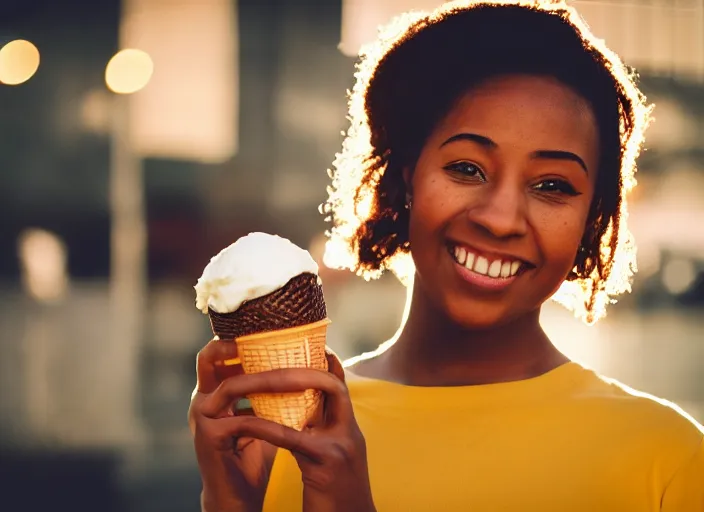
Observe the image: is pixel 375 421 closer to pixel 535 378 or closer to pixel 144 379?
pixel 535 378

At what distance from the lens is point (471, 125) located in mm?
2301

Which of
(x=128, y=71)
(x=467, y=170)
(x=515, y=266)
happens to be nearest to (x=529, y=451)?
(x=515, y=266)

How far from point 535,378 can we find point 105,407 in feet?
25.2

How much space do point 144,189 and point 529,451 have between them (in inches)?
306

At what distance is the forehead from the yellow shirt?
55 centimetres

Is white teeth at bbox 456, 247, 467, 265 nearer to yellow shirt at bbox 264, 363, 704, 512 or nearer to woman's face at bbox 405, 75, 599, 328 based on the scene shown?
woman's face at bbox 405, 75, 599, 328

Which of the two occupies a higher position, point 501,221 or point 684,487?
point 501,221

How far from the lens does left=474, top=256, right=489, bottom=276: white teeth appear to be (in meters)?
2.25

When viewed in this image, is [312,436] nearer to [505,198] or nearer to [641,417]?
[505,198]

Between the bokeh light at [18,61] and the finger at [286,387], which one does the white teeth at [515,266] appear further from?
the bokeh light at [18,61]

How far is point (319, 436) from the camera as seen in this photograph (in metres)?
1.90

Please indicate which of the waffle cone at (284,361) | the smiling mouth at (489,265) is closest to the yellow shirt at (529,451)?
the smiling mouth at (489,265)

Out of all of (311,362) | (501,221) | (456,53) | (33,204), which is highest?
(456,53)

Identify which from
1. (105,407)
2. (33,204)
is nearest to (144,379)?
(105,407)
